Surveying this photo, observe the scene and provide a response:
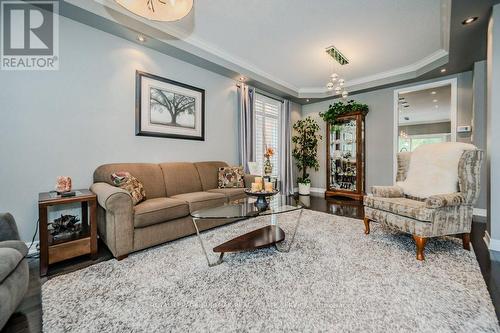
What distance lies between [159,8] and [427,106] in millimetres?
8015

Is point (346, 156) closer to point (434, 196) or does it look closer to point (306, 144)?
point (306, 144)

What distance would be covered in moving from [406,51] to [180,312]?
16.1 ft

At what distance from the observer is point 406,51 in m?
3.68

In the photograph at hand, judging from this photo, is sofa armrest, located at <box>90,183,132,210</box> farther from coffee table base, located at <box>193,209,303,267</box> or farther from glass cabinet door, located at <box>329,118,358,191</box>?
glass cabinet door, located at <box>329,118,358,191</box>

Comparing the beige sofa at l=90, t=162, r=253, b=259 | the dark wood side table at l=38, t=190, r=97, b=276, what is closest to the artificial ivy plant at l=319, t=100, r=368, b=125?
the beige sofa at l=90, t=162, r=253, b=259

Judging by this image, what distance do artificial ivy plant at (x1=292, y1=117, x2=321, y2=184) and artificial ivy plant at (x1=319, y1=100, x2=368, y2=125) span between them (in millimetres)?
463

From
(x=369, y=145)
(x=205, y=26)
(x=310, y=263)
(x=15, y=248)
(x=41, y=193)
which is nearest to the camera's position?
(x=15, y=248)

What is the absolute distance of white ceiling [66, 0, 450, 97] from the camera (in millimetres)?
2568

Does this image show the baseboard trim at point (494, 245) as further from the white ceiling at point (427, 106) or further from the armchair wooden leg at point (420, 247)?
the white ceiling at point (427, 106)

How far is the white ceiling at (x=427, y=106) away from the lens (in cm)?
543

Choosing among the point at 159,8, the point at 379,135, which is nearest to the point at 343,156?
the point at 379,135

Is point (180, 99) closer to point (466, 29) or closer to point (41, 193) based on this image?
point (41, 193)

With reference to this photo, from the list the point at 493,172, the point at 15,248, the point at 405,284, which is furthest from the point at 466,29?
the point at 15,248

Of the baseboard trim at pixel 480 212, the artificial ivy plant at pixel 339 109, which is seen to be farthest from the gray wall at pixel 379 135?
the baseboard trim at pixel 480 212
